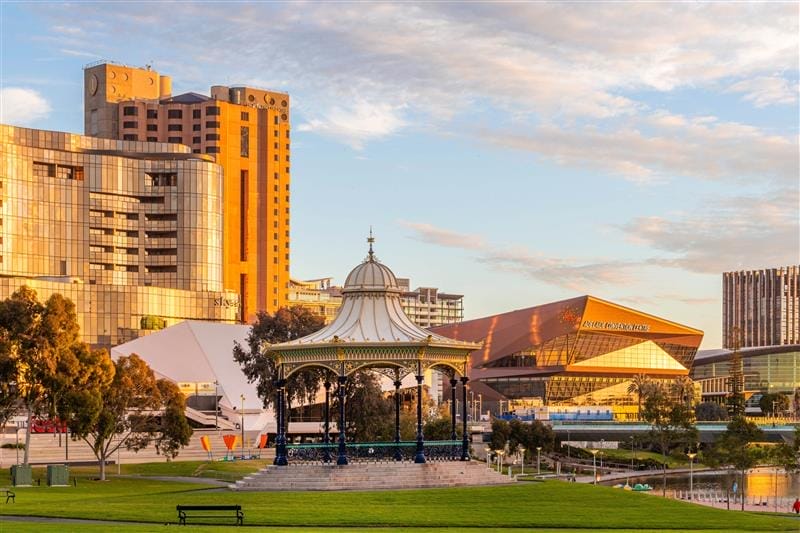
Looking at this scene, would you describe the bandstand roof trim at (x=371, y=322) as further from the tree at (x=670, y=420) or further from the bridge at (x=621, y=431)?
the bridge at (x=621, y=431)

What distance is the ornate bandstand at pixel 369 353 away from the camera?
204ft

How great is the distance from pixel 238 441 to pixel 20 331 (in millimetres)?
45639

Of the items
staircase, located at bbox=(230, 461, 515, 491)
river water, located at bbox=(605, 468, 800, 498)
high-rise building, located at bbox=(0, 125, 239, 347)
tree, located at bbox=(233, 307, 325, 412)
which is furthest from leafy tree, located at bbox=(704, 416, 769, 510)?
high-rise building, located at bbox=(0, 125, 239, 347)

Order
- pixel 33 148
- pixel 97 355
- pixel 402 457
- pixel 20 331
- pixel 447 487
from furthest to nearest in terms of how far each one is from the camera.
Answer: pixel 33 148
pixel 97 355
pixel 20 331
pixel 402 457
pixel 447 487

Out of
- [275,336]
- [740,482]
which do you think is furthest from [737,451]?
[275,336]

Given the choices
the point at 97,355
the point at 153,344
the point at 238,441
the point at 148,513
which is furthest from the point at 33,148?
the point at 148,513

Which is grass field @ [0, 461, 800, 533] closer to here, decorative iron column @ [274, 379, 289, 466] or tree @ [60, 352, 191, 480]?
decorative iron column @ [274, 379, 289, 466]

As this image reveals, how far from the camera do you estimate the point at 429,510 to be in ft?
165

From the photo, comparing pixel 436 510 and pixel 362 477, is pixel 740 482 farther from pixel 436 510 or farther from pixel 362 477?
pixel 436 510

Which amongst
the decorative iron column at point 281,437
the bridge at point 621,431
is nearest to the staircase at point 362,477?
the decorative iron column at point 281,437

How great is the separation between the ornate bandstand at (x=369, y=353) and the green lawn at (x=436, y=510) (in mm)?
6127

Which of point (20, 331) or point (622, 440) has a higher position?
point (20, 331)

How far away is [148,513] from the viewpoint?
48719 mm

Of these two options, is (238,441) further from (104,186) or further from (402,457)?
(104,186)
